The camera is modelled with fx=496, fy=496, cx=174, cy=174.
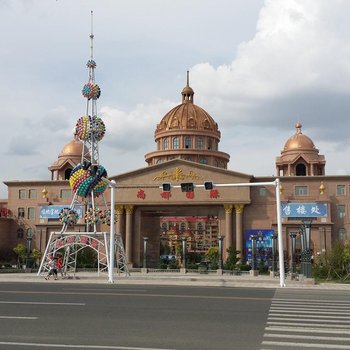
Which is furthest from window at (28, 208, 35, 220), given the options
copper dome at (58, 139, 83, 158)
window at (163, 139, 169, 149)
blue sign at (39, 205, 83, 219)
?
window at (163, 139, 169, 149)

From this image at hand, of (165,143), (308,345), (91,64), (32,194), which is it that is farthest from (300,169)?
(308,345)

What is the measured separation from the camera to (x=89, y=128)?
37.7m

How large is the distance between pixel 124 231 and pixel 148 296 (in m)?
50.3

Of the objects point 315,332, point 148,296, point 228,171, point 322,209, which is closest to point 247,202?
point 228,171

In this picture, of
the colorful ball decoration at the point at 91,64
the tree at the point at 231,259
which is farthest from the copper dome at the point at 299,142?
the colorful ball decoration at the point at 91,64

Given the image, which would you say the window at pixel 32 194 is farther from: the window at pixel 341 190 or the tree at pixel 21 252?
the window at pixel 341 190

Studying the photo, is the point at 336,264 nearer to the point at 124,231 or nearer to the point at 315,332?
the point at 315,332

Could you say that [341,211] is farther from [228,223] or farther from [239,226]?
[228,223]

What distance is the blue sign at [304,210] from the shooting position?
209 feet

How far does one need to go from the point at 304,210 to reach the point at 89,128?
3620 cm

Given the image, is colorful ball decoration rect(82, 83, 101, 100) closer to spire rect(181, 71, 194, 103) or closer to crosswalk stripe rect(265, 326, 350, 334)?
crosswalk stripe rect(265, 326, 350, 334)

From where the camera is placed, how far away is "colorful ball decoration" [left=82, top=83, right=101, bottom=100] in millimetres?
38562

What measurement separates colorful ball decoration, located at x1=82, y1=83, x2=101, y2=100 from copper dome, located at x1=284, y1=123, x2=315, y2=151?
151 ft

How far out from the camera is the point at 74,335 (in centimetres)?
991
